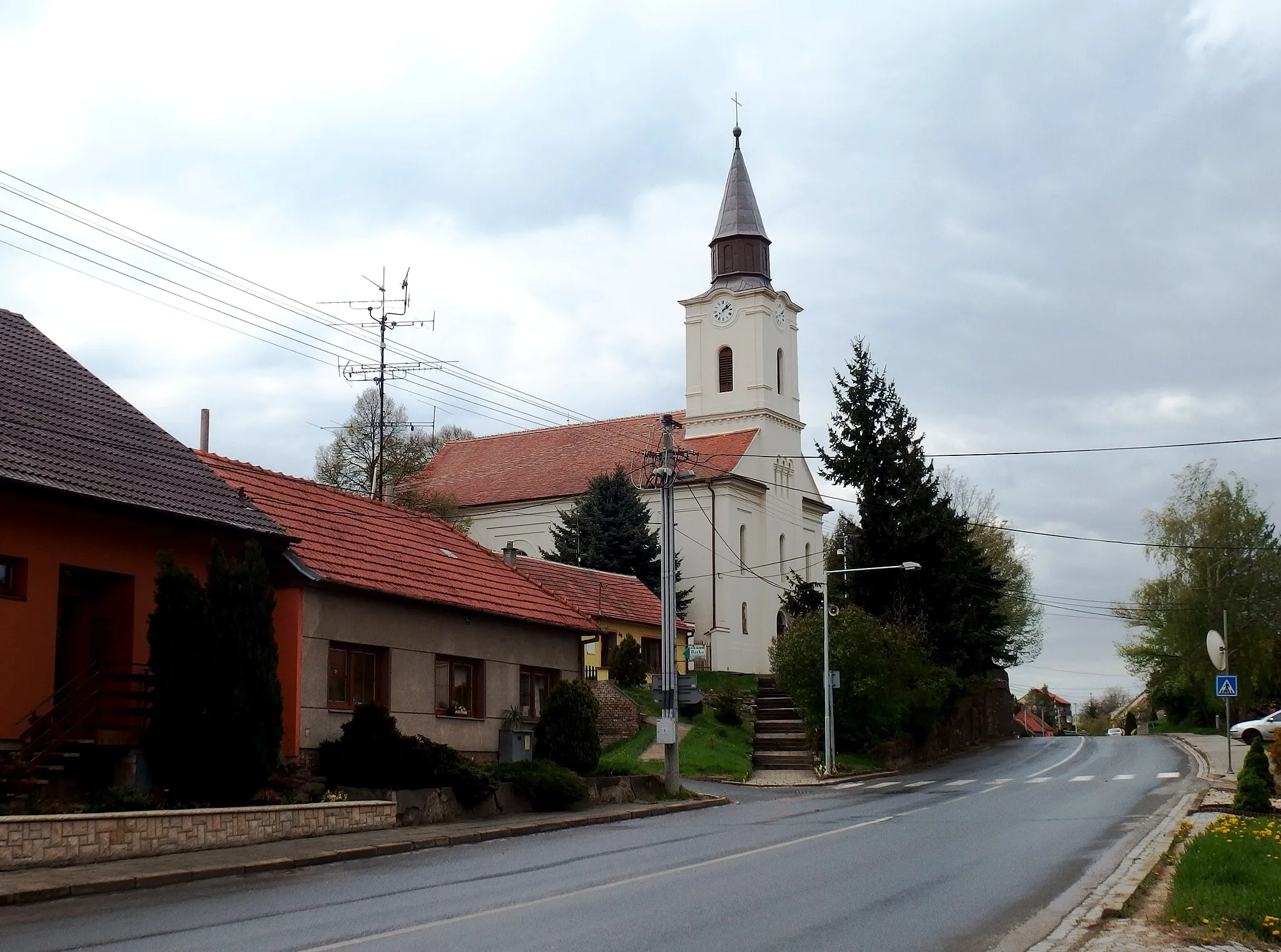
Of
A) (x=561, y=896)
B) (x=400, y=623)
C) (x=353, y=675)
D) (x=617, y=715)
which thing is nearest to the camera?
(x=561, y=896)

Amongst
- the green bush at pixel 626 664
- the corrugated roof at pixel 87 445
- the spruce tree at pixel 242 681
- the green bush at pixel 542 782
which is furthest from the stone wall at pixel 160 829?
the green bush at pixel 626 664

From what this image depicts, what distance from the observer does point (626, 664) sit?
47.6 meters

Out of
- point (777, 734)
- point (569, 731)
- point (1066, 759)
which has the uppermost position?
point (569, 731)

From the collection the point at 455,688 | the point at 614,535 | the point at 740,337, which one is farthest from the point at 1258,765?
the point at 740,337

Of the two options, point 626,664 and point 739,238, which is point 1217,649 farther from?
point 739,238

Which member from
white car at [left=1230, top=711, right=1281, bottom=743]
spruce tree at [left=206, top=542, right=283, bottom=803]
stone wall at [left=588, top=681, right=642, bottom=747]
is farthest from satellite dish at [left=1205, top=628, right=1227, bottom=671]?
stone wall at [left=588, top=681, right=642, bottom=747]

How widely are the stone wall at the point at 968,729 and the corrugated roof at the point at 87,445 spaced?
27735 millimetres

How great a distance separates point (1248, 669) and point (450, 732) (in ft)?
163

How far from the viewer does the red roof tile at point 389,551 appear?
25.4 m

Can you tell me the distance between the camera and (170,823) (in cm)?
1723

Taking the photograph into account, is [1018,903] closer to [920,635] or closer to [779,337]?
[920,635]

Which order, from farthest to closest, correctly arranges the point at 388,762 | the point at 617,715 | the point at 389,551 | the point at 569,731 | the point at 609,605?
the point at 609,605 < the point at 617,715 < the point at 569,731 < the point at 389,551 < the point at 388,762

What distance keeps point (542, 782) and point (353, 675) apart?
3.93 metres

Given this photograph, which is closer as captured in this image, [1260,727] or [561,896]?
[561,896]
